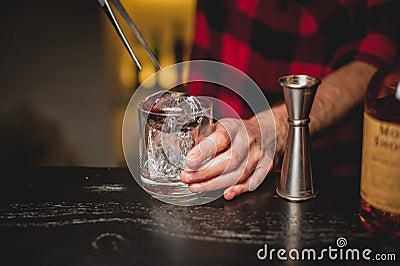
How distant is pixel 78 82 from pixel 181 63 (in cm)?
35

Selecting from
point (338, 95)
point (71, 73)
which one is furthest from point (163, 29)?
point (338, 95)

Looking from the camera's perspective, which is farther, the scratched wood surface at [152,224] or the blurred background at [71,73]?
the blurred background at [71,73]

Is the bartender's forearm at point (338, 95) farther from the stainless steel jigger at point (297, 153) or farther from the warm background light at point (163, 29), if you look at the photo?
the warm background light at point (163, 29)

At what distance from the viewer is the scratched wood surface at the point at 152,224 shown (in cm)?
71

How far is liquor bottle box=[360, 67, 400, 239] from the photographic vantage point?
0.70m

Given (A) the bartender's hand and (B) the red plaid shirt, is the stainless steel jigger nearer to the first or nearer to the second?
(A) the bartender's hand

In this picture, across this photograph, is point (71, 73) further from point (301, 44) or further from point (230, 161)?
point (230, 161)

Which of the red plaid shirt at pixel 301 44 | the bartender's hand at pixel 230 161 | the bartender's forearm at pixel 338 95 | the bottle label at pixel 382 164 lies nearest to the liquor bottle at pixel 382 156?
the bottle label at pixel 382 164

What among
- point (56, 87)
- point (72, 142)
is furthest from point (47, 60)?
point (72, 142)

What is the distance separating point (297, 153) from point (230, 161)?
0.29 ft

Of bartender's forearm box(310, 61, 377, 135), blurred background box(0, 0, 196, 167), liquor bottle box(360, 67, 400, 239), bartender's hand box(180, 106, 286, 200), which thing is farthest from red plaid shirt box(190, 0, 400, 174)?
blurred background box(0, 0, 196, 167)

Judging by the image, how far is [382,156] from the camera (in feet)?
2.34

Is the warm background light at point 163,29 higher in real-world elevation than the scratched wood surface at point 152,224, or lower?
higher

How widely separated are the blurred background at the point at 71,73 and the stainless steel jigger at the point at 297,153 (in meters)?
1.18
